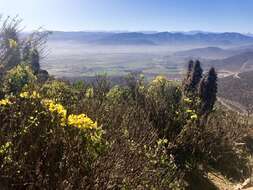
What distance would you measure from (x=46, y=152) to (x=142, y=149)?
325 cm

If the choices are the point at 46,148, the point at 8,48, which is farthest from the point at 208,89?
the point at 46,148

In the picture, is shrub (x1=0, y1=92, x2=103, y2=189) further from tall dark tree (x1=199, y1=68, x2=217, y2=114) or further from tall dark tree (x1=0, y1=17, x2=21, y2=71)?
tall dark tree (x1=199, y1=68, x2=217, y2=114)

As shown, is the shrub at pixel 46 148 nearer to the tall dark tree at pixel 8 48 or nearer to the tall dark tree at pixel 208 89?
the tall dark tree at pixel 8 48

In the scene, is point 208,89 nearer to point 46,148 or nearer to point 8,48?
point 8,48

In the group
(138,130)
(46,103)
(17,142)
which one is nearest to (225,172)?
(138,130)

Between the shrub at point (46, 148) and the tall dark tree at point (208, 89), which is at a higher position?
the shrub at point (46, 148)

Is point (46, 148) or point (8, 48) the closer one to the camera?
point (46, 148)

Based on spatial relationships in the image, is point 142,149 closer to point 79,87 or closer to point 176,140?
point 176,140

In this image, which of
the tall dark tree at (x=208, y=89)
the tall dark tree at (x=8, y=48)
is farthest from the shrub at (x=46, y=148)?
the tall dark tree at (x=208, y=89)

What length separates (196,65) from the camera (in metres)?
73.2

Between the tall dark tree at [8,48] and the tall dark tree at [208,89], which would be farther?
the tall dark tree at [208,89]

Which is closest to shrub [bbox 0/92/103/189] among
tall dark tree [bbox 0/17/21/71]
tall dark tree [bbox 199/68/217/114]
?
tall dark tree [bbox 0/17/21/71]

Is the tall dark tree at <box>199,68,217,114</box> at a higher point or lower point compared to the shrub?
lower

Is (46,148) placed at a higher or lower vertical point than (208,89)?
higher
